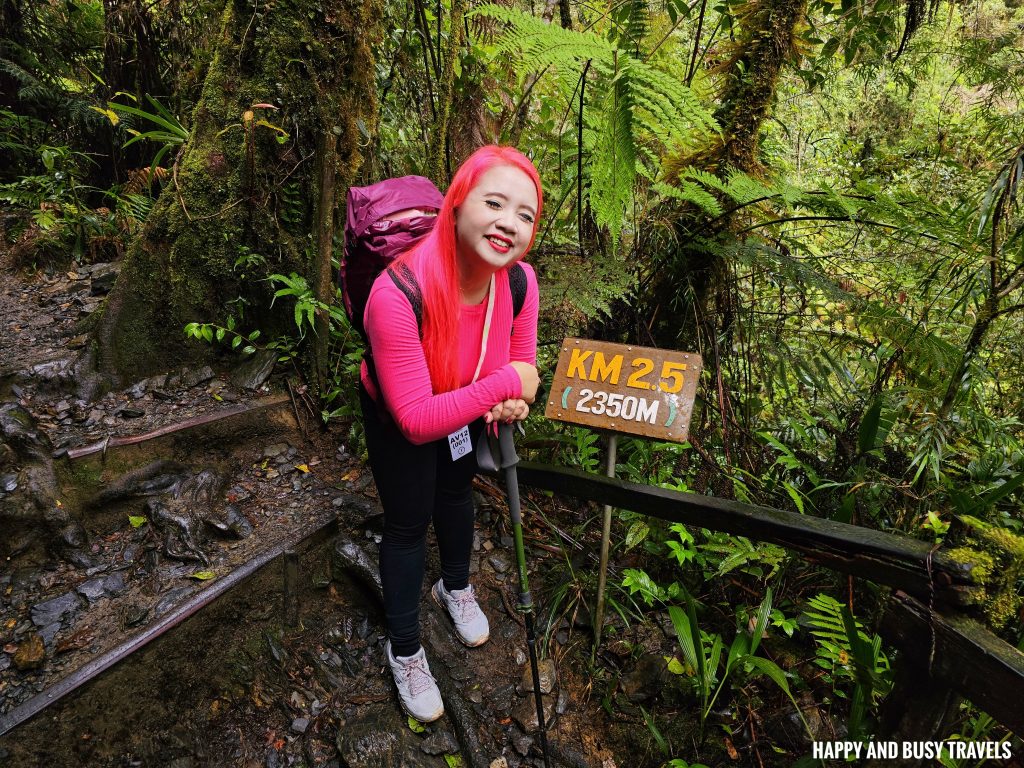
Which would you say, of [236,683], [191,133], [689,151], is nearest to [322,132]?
[191,133]

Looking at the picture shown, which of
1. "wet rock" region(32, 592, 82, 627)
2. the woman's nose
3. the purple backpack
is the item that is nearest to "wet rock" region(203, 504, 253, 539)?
"wet rock" region(32, 592, 82, 627)

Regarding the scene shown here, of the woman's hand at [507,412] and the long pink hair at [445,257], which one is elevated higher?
the long pink hair at [445,257]

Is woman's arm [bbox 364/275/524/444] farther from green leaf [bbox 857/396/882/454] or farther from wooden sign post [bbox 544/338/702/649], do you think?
green leaf [bbox 857/396/882/454]

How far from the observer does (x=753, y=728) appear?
7.30 ft

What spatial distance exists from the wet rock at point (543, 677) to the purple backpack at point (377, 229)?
1781 mm

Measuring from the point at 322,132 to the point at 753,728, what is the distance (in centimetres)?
346

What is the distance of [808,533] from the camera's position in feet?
5.61

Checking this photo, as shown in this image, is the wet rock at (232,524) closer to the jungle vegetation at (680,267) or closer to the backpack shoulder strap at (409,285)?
the jungle vegetation at (680,267)

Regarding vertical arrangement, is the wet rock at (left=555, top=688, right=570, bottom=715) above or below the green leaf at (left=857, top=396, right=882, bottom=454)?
below

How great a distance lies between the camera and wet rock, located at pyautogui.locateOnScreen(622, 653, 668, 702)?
7.89 feet

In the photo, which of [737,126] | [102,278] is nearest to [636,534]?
[737,126]

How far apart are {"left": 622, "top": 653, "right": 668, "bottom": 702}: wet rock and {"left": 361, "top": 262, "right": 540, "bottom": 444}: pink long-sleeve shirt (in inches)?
59.1

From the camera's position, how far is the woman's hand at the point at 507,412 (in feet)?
6.17

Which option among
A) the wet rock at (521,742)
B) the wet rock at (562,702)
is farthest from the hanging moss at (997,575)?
the wet rock at (521,742)
